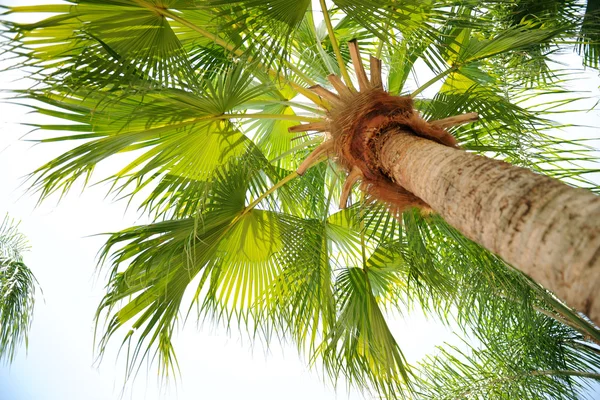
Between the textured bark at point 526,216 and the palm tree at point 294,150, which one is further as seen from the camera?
the palm tree at point 294,150

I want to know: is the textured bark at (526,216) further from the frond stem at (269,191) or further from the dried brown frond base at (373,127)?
the frond stem at (269,191)

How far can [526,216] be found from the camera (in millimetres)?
937

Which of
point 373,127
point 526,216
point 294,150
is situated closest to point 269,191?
point 294,150

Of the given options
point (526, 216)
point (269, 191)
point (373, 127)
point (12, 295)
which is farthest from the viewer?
point (12, 295)

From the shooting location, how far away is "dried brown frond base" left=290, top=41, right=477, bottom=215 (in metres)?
1.82

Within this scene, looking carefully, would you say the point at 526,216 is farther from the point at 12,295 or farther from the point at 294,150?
the point at 12,295

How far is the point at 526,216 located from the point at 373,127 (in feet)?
3.18

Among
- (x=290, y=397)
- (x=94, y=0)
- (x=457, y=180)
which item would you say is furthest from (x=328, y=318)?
(x=290, y=397)

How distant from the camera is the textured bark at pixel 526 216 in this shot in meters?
0.78

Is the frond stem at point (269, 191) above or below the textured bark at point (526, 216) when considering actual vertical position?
above

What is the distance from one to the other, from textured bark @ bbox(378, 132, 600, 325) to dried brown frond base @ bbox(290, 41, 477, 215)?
0.39m

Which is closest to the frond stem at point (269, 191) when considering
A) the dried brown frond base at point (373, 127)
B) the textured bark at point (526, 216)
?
the dried brown frond base at point (373, 127)

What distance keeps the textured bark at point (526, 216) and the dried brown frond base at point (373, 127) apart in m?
0.39

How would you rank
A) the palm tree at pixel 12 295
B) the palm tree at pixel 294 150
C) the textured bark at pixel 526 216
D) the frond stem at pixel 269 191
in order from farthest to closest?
the palm tree at pixel 12 295
the frond stem at pixel 269 191
the palm tree at pixel 294 150
the textured bark at pixel 526 216
